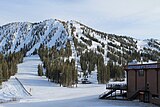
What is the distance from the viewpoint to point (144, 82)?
71.9 m

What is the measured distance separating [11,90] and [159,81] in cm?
4976

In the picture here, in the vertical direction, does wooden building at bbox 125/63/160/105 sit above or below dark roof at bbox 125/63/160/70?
below

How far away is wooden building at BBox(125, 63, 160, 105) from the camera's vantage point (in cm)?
6734

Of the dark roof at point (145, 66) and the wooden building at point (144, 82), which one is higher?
the dark roof at point (145, 66)

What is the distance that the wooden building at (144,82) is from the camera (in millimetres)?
67338

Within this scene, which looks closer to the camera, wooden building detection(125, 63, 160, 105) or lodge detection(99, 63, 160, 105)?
wooden building detection(125, 63, 160, 105)

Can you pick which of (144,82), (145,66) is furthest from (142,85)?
(145,66)

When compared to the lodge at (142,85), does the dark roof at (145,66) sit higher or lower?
higher

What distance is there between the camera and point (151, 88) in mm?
69062

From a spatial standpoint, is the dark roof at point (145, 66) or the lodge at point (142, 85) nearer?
the dark roof at point (145, 66)

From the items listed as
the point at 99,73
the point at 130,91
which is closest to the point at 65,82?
the point at 99,73

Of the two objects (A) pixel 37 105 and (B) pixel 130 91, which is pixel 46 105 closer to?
(A) pixel 37 105

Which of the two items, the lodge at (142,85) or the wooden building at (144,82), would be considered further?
the lodge at (142,85)

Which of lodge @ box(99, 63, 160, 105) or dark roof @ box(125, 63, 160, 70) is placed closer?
dark roof @ box(125, 63, 160, 70)
